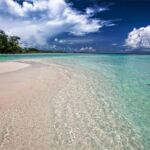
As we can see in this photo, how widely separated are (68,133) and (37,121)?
0.89 m

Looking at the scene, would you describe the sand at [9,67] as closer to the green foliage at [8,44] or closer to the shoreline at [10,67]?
the shoreline at [10,67]

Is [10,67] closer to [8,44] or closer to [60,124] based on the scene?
[60,124]

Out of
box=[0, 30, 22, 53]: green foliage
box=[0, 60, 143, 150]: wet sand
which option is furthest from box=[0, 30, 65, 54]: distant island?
box=[0, 60, 143, 150]: wet sand

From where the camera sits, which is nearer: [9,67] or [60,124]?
[60,124]

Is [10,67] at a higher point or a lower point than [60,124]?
lower

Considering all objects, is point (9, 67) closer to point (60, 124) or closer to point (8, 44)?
point (60, 124)

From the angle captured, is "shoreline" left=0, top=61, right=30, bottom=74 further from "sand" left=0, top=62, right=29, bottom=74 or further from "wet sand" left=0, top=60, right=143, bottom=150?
"wet sand" left=0, top=60, right=143, bottom=150

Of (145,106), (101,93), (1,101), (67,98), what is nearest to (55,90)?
(67,98)

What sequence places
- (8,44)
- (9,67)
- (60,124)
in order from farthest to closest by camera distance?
1. (8,44)
2. (9,67)
3. (60,124)

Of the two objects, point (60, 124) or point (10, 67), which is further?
point (10, 67)

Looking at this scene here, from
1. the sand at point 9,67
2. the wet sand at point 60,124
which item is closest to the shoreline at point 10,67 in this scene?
the sand at point 9,67

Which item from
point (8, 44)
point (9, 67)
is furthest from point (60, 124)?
point (8, 44)

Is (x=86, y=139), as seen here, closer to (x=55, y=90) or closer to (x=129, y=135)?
(x=129, y=135)

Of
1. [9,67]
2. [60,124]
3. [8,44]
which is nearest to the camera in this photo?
[60,124]
